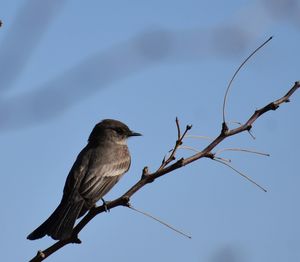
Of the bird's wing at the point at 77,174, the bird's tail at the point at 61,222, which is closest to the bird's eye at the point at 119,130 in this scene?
the bird's wing at the point at 77,174

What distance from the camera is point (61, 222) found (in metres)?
6.29

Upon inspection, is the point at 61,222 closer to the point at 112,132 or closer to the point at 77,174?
the point at 77,174

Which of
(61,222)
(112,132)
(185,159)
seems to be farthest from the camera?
(112,132)

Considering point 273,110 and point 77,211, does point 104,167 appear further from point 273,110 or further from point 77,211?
point 273,110

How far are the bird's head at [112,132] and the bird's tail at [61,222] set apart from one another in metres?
2.24

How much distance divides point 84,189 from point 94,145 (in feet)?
5.75

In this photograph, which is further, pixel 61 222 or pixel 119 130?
pixel 119 130

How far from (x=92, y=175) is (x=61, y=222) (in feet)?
4.97

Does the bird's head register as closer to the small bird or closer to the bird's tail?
the small bird

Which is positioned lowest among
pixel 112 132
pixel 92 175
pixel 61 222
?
pixel 61 222

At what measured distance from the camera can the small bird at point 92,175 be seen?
6.39 m

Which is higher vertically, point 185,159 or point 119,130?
point 119,130

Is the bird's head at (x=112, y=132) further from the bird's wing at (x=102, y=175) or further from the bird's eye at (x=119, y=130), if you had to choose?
the bird's wing at (x=102, y=175)

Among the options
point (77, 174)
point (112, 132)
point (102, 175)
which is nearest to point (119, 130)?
point (112, 132)
